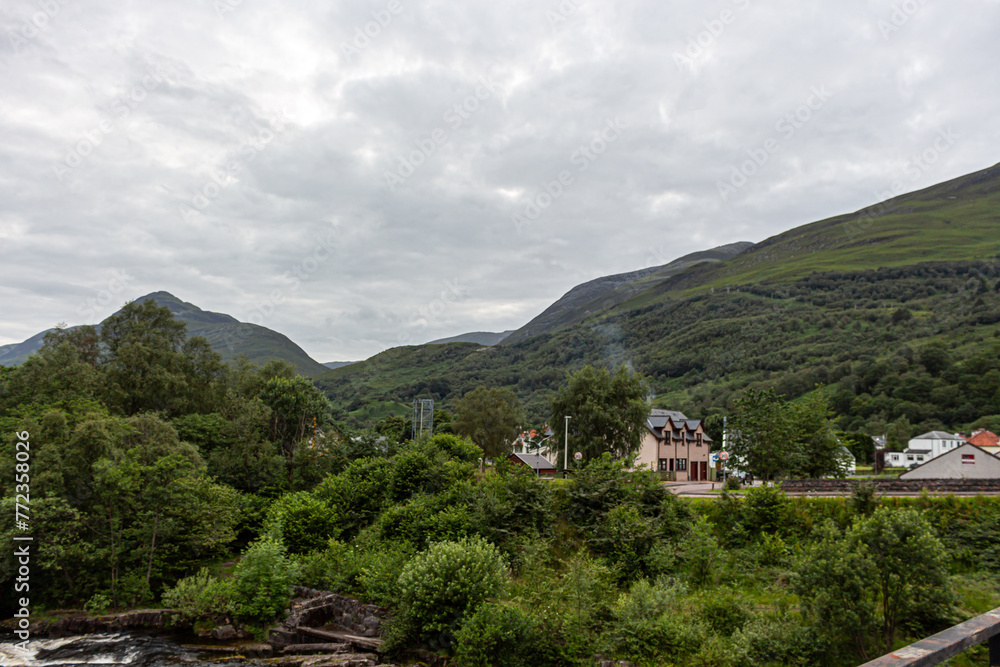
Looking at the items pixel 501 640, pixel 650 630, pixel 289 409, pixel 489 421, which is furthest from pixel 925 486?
pixel 489 421

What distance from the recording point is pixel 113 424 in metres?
39.1

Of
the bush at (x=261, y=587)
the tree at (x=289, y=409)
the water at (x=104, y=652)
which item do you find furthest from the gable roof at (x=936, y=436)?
the water at (x=104, y=652)

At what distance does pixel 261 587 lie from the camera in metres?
32.8

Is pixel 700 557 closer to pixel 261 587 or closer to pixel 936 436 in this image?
pixel 261 587

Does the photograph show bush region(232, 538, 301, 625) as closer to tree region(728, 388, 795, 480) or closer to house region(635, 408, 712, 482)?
tree region(728, 388, 795, 480)

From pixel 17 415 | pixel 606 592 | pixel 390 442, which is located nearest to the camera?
pixel 606 592

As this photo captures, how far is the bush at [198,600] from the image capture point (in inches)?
1292

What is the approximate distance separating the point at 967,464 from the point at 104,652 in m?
58.5

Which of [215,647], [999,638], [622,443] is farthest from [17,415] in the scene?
[999,638]

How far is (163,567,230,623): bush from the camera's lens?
32.8 meters

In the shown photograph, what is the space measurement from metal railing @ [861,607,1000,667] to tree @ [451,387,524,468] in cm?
7397

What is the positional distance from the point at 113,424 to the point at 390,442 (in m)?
23.2

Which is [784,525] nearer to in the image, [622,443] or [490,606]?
[490,606]

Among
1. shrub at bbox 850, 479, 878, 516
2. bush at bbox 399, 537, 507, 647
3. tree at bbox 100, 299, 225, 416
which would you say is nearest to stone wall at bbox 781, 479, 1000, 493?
shrub at bbox 850, 479, 878, 516
